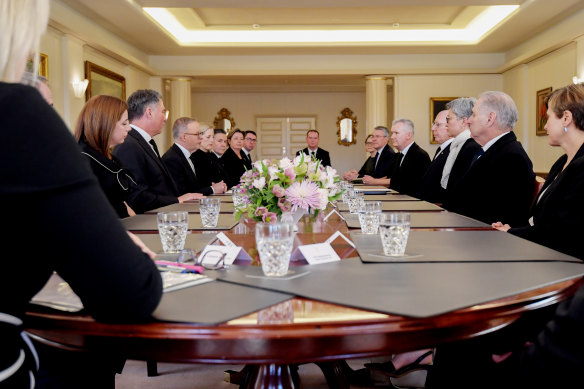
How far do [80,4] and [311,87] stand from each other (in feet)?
28.2

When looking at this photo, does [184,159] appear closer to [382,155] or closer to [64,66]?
[64,66]

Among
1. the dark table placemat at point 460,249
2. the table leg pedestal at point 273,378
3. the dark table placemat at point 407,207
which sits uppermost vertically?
the dark table placemat at point 407,207

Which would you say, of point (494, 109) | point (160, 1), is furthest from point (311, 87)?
point (494, 109)

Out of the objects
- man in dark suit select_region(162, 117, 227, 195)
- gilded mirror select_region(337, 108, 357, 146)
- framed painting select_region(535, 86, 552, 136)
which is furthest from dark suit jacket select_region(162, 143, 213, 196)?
gilded mirror select_region(337, 108, 357, 146)

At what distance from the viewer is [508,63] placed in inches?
423

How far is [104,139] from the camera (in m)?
3.42

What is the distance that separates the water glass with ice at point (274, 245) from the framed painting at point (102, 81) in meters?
7.88

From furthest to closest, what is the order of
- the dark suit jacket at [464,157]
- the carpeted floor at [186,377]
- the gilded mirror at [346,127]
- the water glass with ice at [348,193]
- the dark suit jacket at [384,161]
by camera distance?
the gilded mirror at [346,127] → the dark suit jacket at [384,161] → the dark suit jacket at [464,157] → the water glass with ice at [348,193] → the carpeted floor at [186,377]

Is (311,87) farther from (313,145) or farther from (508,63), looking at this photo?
(508,63)

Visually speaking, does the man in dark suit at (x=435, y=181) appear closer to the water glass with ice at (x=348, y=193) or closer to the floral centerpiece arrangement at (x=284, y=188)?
the water glass with ice at (x=348, y=193)

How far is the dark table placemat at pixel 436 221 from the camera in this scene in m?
2.51

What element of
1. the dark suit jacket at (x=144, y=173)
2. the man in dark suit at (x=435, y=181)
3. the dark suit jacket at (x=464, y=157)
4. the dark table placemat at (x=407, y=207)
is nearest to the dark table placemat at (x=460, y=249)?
the dark table placemat at (x=407, y=207)

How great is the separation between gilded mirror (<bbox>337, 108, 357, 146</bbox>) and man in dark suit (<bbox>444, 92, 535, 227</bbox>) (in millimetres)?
12003

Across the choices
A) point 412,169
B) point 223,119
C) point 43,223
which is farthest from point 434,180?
point 223,119
